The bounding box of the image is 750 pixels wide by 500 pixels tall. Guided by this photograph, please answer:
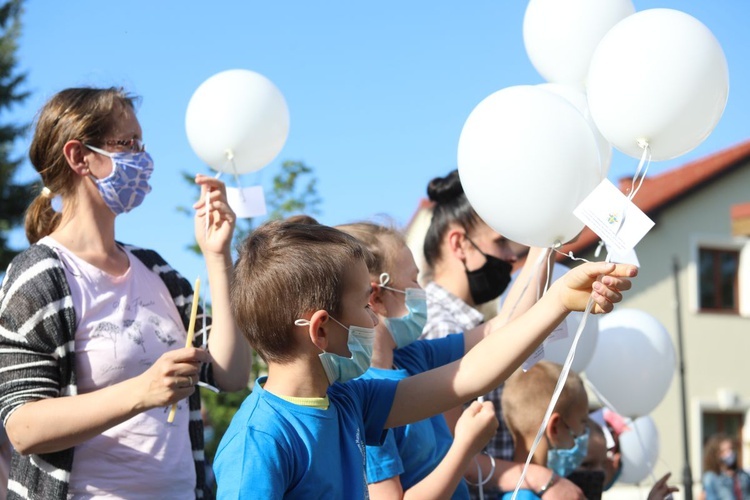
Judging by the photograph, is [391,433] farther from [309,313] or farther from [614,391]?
[614,391]

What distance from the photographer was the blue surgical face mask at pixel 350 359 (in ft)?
8.11

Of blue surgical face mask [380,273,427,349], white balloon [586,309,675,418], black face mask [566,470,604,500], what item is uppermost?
blue surgical face mask [380,273,427,349]

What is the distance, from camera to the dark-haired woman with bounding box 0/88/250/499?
2.78 meters

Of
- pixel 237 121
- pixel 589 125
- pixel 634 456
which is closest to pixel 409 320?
pixel 589 125

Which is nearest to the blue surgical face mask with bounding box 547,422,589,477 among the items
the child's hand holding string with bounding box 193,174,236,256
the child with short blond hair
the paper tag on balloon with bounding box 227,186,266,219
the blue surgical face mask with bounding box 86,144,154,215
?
the child with short blond hair

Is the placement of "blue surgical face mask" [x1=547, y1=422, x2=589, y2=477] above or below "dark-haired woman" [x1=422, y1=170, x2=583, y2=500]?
below

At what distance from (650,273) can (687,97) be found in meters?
18.7

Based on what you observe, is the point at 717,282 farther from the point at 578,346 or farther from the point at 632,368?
the point at 578,346

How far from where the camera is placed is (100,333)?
3.03 m

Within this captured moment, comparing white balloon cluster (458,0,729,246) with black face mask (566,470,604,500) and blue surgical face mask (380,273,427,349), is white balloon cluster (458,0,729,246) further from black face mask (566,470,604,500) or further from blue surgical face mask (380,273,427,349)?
black face mask (566,470,604,500)

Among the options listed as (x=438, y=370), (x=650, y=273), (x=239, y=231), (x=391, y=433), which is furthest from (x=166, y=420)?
(x=650, y=273)

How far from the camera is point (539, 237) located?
3004 mm

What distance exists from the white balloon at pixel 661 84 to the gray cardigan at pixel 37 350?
6.00 feet

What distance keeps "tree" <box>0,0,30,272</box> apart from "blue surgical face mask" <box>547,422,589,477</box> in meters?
19.4
